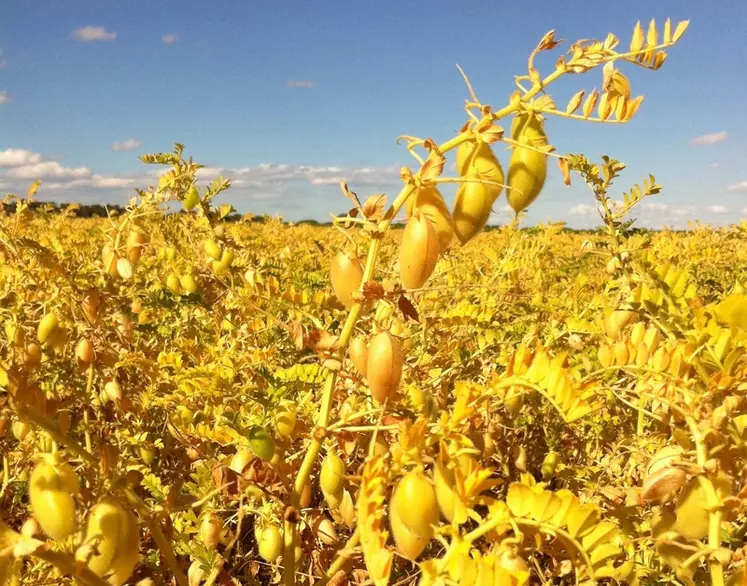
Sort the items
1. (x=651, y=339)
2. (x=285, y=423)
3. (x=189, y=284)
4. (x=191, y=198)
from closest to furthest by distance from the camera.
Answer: (x=285, y=423) → (x=651, y=339) → (x=191, y=198) → (x=189, y=284)

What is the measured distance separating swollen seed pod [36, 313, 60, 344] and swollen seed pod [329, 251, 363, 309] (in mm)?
1005

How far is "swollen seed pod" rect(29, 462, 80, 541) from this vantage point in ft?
2.48

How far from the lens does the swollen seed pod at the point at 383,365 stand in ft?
2.95

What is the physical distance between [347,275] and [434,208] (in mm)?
174

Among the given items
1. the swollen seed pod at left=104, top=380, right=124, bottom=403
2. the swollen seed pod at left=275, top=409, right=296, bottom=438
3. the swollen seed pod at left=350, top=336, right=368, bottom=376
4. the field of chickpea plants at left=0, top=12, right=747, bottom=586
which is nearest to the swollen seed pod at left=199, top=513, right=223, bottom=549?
the field of chickpea plants at left=0, top=12, right=747, bottom=586

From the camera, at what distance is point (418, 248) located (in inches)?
35.6

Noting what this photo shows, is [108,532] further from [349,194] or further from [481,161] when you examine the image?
[481,161]

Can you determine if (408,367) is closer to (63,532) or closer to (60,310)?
(63,532)

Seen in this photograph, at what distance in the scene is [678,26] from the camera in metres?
0.88

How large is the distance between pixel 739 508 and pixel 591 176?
1088mm

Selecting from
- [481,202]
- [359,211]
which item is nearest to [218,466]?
[359,211]

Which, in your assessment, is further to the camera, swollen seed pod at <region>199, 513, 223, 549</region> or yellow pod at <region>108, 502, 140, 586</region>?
swollen seed pod at <region>199, 513, 223, 549</region>

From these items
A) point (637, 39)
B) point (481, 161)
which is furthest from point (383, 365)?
point (637, 39)

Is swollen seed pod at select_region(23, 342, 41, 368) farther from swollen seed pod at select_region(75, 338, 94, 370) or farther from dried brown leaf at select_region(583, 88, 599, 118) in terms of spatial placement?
dried brown leaf at select_region(583, 88, 599, 118)
